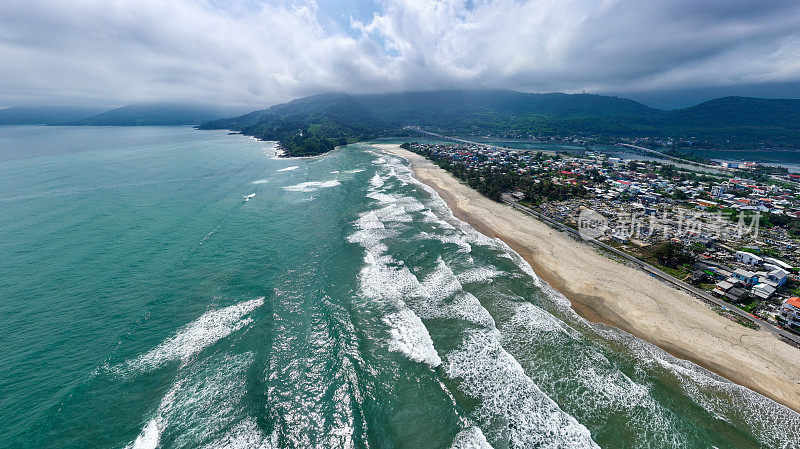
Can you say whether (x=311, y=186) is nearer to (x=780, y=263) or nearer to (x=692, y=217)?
(x=692, y=217)

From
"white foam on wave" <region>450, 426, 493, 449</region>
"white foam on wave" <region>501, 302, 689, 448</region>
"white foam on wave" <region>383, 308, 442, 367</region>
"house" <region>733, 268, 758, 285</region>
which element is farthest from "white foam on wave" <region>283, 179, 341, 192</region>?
"house" <region>733, 268, 758, 285</region>

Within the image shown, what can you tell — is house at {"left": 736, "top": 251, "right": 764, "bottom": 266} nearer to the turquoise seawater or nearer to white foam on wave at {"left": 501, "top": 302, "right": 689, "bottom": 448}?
the turquoise seawater

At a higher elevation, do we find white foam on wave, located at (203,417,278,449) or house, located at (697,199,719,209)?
house, located at (697,199,719,209)

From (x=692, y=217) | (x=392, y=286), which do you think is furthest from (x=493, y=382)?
(x=692, y=217)

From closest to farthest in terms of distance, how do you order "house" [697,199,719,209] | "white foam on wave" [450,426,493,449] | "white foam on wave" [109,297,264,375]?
1. "white foam on wave" [450,426,493,449]
2. "white foam on wave" [109,297,264,375]
3. "house" [697,199,719,209]

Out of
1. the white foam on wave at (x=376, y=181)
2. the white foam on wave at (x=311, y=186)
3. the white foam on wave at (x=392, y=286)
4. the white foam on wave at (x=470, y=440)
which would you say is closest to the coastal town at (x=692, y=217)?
the white foam on wave at (x=376, y=181)

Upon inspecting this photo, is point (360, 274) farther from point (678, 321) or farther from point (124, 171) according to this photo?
point (124, 171)
